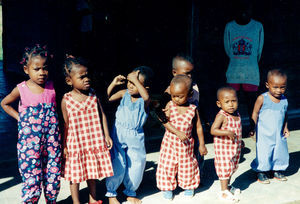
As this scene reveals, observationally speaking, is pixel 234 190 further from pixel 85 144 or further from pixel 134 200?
pixel 85 144

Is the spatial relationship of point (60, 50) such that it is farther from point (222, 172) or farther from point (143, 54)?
point (222, 172)

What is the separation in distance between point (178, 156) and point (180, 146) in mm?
104

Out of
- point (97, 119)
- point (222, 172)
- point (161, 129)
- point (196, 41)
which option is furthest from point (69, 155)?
point (196, 41)

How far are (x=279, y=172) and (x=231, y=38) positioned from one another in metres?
2.10

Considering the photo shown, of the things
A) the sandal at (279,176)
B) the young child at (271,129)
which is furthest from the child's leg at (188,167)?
the sandal at (279,176)

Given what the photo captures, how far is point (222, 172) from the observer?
12.2ft

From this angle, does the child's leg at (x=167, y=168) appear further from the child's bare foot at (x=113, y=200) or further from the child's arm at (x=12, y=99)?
the child's arm at (x=12, y=99)

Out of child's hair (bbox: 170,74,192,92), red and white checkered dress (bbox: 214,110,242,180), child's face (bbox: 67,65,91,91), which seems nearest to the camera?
child's face (bbox: 67,65,91,91)

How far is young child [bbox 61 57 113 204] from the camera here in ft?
10.7

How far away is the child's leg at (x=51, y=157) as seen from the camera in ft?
10.6

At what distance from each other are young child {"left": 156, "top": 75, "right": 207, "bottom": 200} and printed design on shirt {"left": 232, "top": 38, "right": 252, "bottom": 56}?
83.2 inches

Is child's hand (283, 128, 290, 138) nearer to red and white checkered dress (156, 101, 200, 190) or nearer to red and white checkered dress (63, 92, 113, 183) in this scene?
red and white checkered dress (156, 101, 200, 190)

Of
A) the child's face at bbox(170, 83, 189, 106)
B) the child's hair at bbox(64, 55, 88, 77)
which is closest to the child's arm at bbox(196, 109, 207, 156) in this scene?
the child's face at bbox(170, 83, 189, 106)

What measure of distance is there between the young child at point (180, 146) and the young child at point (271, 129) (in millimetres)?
871
